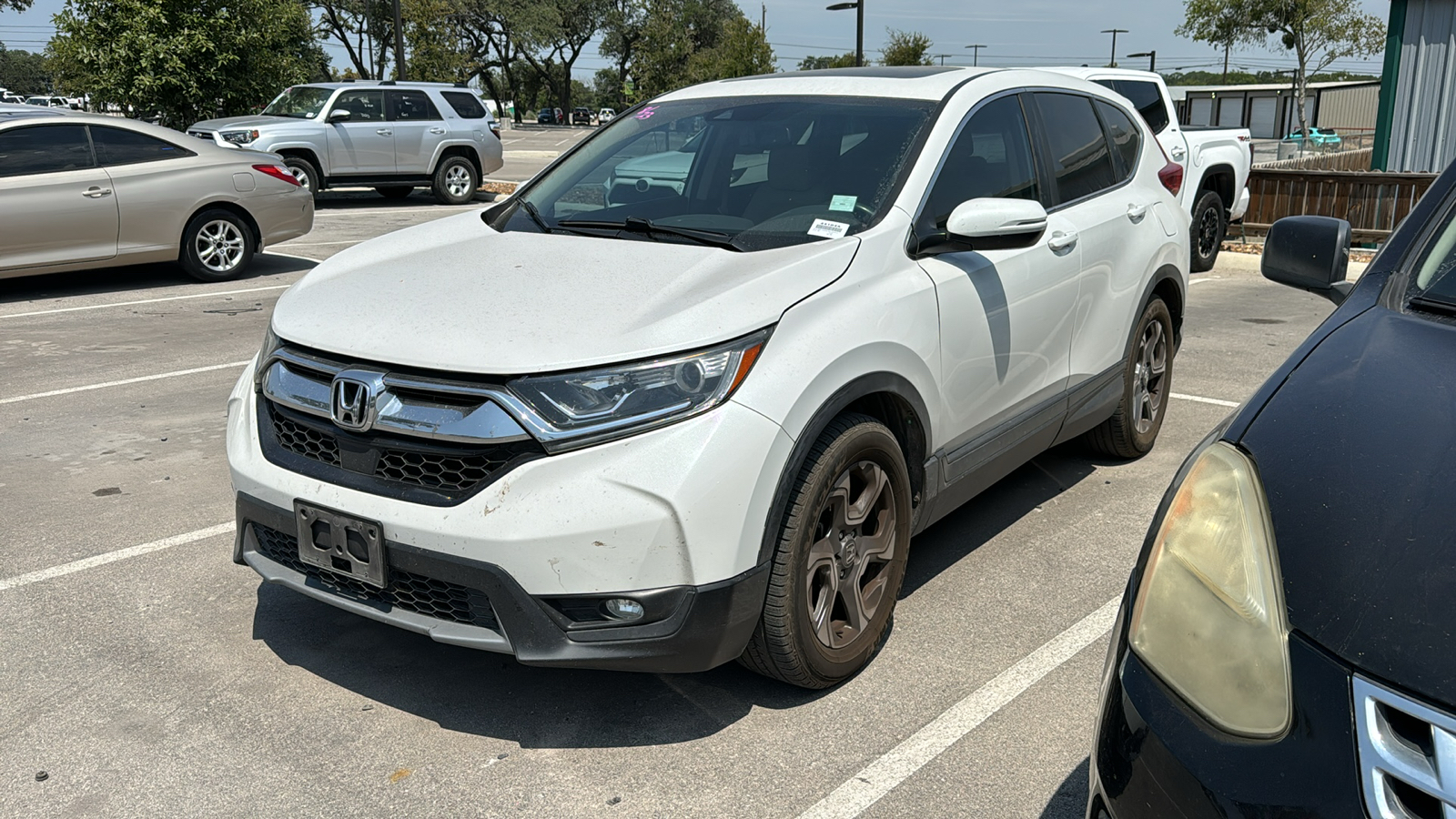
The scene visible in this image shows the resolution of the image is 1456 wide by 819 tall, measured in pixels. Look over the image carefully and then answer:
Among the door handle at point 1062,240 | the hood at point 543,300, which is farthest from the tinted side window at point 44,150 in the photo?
the door handle at point 1062,240

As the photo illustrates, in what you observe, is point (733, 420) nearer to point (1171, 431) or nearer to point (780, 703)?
point (780, 703)

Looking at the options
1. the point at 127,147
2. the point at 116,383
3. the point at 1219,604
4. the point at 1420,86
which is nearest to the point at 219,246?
the point at 127,147

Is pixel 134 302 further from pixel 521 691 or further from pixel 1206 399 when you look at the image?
pixel 1206 399

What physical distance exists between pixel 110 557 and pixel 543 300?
235 cm

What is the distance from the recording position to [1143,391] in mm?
5504

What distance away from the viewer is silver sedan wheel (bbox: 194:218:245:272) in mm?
10742

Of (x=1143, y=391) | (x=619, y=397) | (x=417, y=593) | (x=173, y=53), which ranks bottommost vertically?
(x=1143, y=391)

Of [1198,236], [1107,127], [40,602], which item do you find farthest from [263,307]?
[1198,236]

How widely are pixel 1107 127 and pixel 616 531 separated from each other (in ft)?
11.4

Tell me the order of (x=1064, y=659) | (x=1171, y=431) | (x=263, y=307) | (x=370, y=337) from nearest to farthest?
(x=370, y=337) < (x=1064, y=659) < (x=1171, y=431) < (x=263, y=307)

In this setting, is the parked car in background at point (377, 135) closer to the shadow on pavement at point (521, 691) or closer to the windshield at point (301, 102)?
the windshield at point (301, 102)

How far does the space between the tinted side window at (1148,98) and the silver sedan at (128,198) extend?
26.1 ft

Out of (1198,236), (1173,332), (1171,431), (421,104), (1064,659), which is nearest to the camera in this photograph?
(1064,659)

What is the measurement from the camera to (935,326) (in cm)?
363
